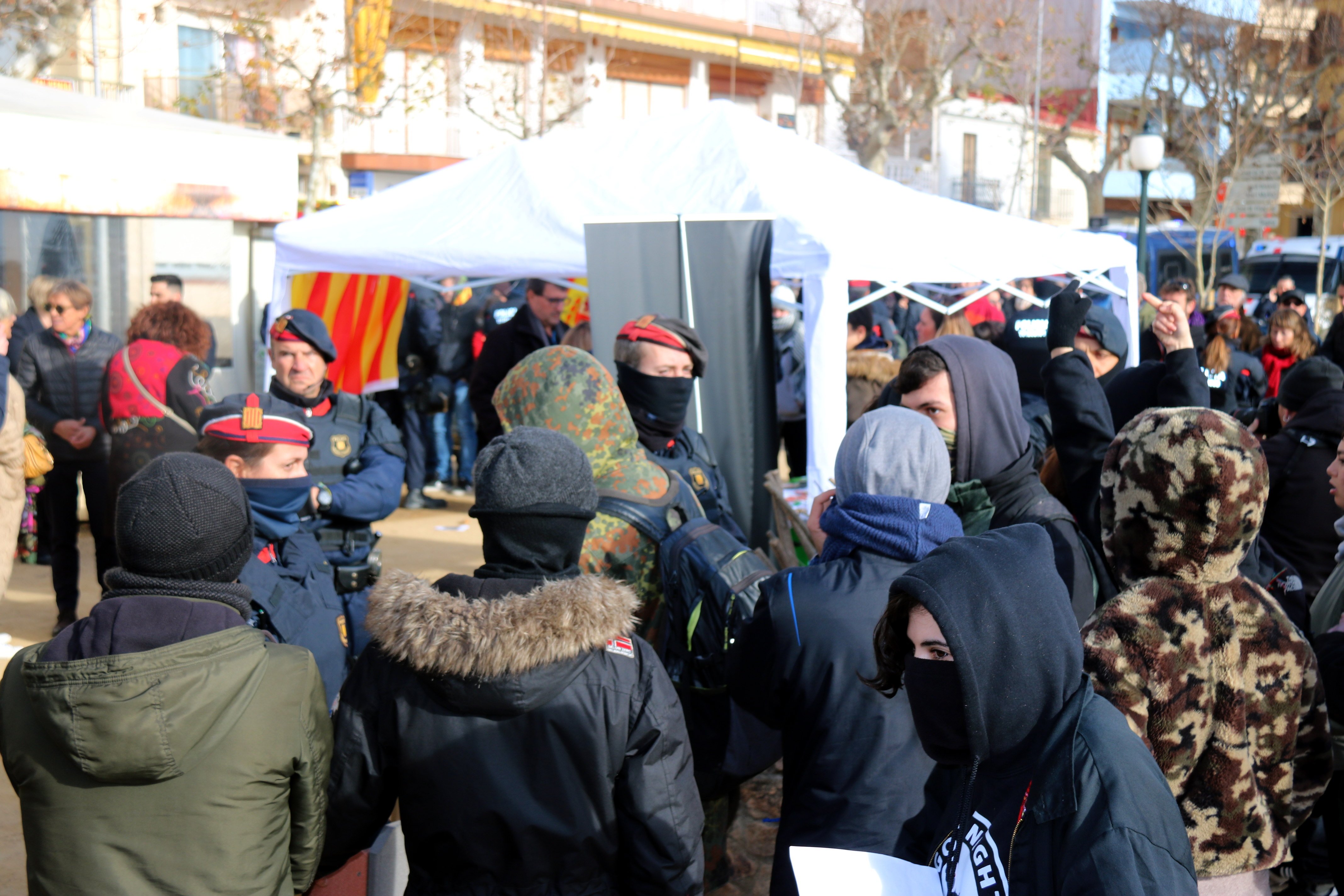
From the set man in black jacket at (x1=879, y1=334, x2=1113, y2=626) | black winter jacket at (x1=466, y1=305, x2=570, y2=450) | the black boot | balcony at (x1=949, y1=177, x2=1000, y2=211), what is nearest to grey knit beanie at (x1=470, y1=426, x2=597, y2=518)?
man in black jacket at (x1=879, y1=334, x2=1113, y2=626)

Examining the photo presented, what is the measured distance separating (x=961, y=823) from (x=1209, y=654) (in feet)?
2.48

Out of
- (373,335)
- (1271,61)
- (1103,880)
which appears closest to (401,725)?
(1103,880)

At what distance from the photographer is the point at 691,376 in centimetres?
409

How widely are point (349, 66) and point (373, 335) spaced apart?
650 inches

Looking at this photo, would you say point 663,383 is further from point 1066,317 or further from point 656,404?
point 1066,317

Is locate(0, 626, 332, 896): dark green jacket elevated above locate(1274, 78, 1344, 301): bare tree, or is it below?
below

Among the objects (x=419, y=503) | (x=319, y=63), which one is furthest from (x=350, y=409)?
(x=319, y=63)

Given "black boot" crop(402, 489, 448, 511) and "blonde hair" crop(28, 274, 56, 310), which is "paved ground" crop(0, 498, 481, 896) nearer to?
"black boot" crop(402, 489, 448, 511)

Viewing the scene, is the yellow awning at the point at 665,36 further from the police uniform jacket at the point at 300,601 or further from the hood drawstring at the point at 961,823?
the hood drawstring at the point at 961,823

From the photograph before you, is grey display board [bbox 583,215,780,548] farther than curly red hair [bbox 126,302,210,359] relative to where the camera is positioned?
Yes

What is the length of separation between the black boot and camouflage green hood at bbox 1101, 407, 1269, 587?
27.9ft

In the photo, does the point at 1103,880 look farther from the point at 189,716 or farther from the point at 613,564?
the point at 613,564

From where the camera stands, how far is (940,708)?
1.47 metres

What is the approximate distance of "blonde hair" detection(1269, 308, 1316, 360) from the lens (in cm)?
804
